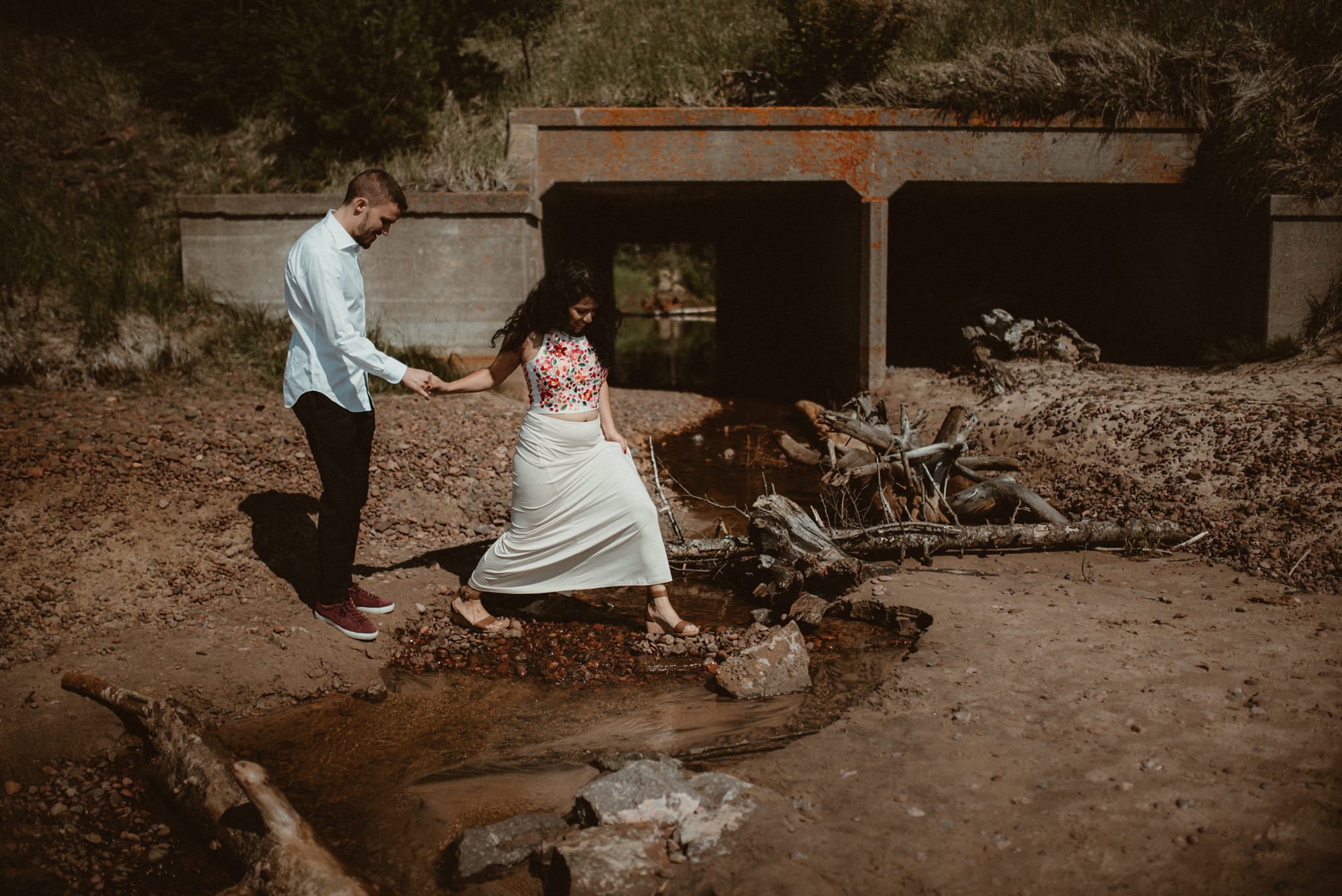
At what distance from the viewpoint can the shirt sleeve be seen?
4398mm

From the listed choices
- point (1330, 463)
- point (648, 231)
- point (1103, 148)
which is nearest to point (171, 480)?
point (1330, 463)

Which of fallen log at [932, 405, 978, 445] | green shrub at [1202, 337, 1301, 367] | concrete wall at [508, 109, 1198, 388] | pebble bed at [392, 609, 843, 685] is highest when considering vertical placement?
concrete wall at [508, 109, 1198, 388]

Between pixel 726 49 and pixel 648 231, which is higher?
pixel 726 49

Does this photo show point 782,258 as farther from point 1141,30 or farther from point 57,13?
point 57,13

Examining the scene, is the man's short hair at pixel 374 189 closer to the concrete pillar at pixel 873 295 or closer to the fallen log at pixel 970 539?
the fallen log at pixel 970 539

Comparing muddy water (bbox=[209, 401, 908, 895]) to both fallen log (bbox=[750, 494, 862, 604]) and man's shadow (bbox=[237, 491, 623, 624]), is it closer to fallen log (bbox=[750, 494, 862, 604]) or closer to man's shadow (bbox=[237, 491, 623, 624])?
man's shadow (bbox=[237, 491, 623, 624])

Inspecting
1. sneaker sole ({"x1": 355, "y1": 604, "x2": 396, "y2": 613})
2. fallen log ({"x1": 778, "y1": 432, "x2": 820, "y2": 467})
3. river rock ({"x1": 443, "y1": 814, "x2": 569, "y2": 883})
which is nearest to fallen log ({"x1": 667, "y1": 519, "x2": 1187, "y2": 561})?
sneaker sole ({"x1": 355, "y1": 604, "x2": 396, "y2": 613})

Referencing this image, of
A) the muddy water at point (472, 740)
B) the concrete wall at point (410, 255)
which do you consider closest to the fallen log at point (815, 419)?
the concrete wall at point (410, 255)

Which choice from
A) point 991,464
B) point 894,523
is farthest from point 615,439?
point 991,464

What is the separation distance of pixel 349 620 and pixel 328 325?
1.61 meters

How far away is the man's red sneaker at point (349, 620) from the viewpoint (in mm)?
4836

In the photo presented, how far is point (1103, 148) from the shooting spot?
10531mm

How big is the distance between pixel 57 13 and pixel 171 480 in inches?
487

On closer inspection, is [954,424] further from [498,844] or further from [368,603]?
[498,844]
